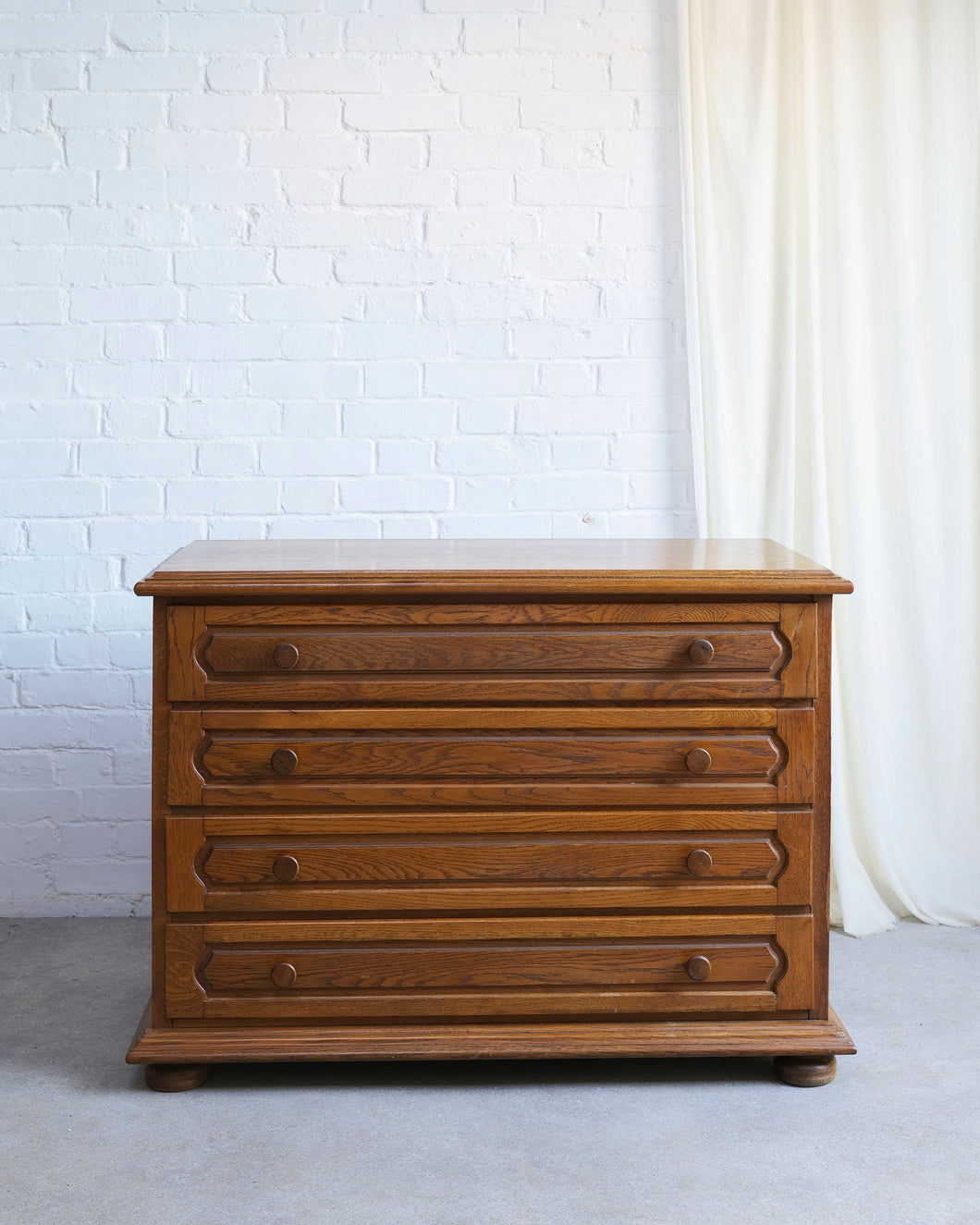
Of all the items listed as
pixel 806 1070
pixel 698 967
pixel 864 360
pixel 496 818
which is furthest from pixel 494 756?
pixel 864 360

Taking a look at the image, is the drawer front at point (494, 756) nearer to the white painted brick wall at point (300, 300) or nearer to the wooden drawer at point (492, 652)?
the wooden drawer at point (492, 652)

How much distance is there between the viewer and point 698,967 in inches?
76.1

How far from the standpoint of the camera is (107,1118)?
1852 mm

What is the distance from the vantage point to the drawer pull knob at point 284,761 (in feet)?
6.23

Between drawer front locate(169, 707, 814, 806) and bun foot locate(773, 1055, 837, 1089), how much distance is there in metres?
0.44

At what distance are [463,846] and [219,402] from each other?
1224 mm

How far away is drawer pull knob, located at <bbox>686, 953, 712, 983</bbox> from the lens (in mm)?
1935

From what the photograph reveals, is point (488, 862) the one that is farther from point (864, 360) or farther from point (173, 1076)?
point (864, 360)

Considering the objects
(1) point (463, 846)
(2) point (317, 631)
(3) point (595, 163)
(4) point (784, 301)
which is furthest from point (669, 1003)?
(3) point (595, 163)

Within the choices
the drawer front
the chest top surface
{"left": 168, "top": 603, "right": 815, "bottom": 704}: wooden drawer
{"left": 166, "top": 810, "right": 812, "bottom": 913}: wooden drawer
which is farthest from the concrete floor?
the chest top surface

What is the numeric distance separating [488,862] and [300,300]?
4.40ft

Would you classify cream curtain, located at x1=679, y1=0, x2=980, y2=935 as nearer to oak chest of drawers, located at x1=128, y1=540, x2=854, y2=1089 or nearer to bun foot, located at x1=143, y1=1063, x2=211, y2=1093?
oak chest of drawers, located at x1=128, y1=540, x2=854, y2=1089

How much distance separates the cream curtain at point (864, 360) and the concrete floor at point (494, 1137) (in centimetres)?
57

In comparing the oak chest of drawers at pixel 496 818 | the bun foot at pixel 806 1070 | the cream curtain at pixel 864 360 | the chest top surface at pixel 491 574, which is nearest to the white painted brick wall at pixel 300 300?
the cream curtain at pixel 864 360
